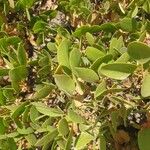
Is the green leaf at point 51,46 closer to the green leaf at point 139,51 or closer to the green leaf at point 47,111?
the green leaf at point 47,111

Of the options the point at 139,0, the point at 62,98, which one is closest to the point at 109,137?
the point at 62,98

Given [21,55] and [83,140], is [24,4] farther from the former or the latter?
[83,140]

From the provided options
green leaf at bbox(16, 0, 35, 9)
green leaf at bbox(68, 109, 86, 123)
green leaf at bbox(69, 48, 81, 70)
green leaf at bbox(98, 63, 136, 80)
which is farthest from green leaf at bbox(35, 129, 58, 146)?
green leaf at bbox(16, 0, 35, 9)

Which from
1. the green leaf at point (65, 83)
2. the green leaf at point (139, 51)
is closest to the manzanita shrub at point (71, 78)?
the green leaf at point (65, 83)

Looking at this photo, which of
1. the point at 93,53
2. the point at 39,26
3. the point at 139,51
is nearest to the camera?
the point at 139,51

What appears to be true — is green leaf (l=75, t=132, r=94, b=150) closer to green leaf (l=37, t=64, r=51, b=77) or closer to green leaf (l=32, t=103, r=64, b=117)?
green leaf (l=32, t=103, r=64, b=117)

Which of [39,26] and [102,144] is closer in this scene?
[102,144]

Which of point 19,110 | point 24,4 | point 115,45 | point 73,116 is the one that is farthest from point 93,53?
point 24,4
